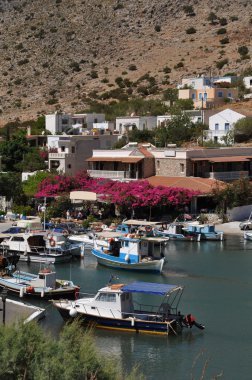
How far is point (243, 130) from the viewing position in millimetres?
72688

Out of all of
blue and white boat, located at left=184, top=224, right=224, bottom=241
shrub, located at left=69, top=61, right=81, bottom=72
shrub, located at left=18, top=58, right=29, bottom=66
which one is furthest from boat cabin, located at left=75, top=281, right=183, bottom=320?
shrub, located at left=18, top=58, right=29, bottom=66

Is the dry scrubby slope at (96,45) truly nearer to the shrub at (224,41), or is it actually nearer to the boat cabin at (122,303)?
the shrub at (224,41)

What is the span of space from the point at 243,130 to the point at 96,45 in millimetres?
53311

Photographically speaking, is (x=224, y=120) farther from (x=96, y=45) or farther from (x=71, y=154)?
(x=96, y=45)

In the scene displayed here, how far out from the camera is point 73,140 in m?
68.1

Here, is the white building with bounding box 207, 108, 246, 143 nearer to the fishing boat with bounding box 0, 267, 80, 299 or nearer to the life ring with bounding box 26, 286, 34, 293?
the fishing boat with bounding box 0, 267, 80, 299

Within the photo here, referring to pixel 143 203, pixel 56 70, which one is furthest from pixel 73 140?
pixel 56 70

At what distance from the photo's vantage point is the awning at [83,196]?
57.5 m

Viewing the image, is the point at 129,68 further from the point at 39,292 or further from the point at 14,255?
the point at 39,292

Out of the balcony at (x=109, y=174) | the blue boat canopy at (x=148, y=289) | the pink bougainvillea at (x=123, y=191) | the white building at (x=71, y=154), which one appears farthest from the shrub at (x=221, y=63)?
the blue boat canopy at (x=148, y=289)

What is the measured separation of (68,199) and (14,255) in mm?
15469

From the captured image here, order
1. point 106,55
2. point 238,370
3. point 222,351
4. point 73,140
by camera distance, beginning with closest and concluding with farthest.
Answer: point 238,370 → point 222,351 → point 73,140 → point 106,55

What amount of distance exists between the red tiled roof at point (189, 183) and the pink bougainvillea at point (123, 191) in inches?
36.7

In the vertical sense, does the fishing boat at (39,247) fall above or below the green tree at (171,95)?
below
